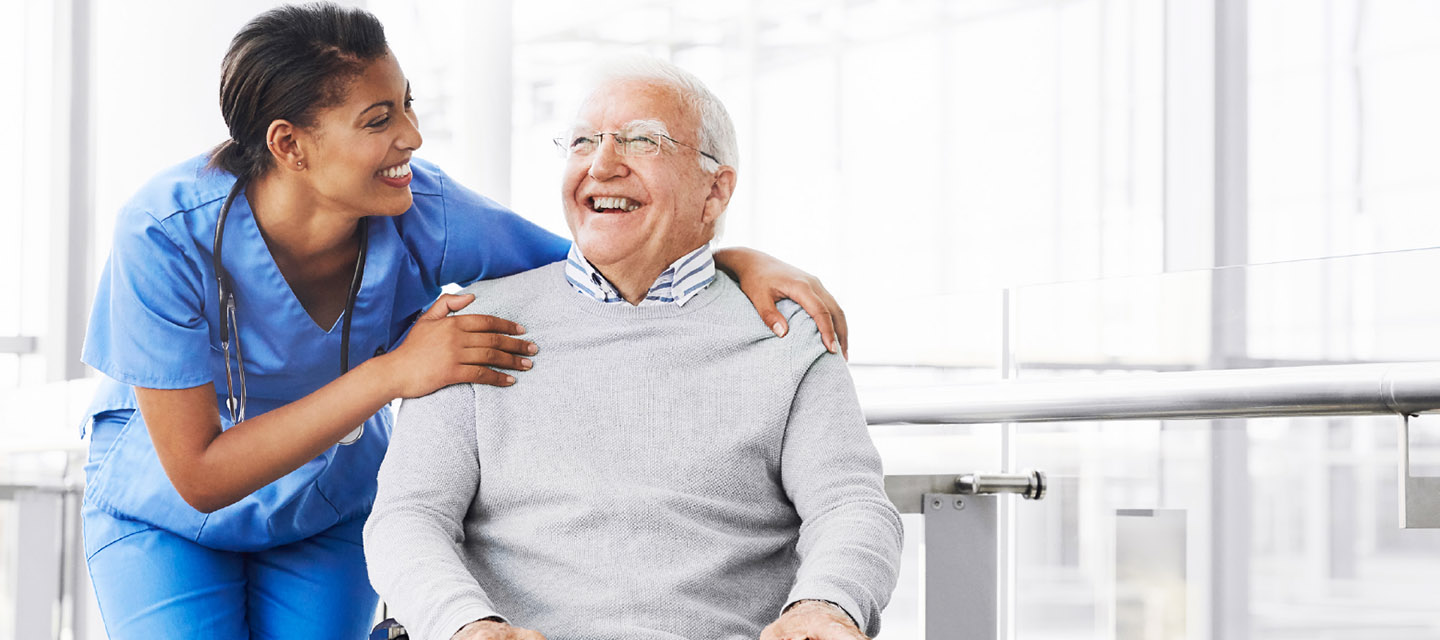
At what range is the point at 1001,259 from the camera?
13.4ft

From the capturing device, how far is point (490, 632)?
1.19 meters

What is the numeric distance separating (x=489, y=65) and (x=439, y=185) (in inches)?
98.5

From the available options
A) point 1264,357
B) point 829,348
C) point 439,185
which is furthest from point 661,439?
point 1264,357

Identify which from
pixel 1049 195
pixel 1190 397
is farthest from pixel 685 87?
pixel 1049 195

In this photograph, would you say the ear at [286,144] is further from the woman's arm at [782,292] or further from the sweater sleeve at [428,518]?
the woman's arm at [782,292]

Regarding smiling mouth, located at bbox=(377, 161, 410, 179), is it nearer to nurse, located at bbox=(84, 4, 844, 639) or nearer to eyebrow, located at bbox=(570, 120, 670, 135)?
nurse, located at bbox=(84, 4, 844, 639)

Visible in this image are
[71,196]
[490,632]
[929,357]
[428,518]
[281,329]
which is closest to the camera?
[490,632]

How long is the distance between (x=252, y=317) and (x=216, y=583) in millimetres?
357

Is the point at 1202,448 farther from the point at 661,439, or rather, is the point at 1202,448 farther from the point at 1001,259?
the point at 661,439

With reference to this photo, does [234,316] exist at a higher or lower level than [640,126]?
lower

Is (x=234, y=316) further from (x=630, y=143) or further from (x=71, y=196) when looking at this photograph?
(x=71, y=196)

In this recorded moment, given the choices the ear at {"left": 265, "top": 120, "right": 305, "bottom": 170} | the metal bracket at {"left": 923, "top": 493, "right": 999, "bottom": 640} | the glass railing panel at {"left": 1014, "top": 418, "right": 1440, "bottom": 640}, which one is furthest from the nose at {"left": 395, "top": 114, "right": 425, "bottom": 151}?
the glass railing panel at {"left": 1014, "top": 418, "right": 1440, "bottom": 640}

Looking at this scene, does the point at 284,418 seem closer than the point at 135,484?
Yes

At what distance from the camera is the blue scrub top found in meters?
1.37
